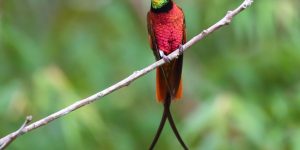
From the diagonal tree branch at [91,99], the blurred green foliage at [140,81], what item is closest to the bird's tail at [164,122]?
the diagonal tree branch at [91,99]

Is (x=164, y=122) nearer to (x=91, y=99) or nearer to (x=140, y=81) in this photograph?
(x=91, y=99)

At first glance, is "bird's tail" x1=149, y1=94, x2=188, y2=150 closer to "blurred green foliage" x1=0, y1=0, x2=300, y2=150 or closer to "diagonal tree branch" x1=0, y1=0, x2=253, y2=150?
"diagonal tree branch" x1=0, y1=0, x2=253, y2=150

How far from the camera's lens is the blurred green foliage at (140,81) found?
534 cm

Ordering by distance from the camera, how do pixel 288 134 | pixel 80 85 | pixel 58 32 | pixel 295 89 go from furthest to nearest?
1. pixel 58 32
2. pixel 80 85
3. pixel 295 89
4. pixel 288 134

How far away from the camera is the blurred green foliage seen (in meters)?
5.34

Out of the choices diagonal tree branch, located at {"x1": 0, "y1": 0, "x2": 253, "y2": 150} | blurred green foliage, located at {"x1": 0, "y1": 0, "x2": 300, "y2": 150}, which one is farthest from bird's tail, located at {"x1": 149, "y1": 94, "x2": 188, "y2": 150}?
blurred green foliage, located at {"x1": 0, "y1": 0, "x2": 300, "y2": 150}

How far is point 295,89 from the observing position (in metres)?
5.38

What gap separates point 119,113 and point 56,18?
89 centimetres

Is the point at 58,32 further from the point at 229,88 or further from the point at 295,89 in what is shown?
the point at 295,89

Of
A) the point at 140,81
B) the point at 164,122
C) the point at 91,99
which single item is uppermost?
the point at 91,99

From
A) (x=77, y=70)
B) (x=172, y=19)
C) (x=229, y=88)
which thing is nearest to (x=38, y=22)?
(x=77, y=70)

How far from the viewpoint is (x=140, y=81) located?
642cm

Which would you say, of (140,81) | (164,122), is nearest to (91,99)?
(164,122)

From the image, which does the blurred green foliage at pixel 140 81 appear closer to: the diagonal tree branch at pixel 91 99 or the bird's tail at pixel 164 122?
the bird's tail at pixel 164 122
